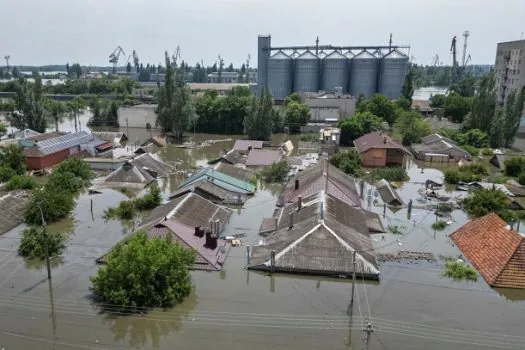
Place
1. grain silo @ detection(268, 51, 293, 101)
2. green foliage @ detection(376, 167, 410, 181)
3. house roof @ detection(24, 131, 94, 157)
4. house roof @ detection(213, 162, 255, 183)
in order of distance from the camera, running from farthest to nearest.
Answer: grain silo @ detection(268, 51, 293, 101) < house roof @ detection(24, 131, 94, 157) < green foliage @ detection(376, 167, 410, 181) < house roof @ detection(213, 162, 255, 183)

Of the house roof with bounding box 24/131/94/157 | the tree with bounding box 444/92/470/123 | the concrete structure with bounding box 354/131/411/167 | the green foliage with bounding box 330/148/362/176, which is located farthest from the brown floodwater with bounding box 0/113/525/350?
the tree with bounding box 444/92/470/123

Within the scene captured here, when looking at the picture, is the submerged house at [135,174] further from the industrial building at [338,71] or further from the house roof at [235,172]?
the industrial building at [338,71]

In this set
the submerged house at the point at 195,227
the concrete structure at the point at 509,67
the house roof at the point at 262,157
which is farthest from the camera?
the concrete structure at the point at 509,67

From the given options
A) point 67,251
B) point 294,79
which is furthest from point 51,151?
point 294,79

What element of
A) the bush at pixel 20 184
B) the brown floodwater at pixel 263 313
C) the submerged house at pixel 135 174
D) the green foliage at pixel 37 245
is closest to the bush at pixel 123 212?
the brown floodwater at pixel 263 313

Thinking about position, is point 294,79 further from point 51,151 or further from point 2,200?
point 2,200

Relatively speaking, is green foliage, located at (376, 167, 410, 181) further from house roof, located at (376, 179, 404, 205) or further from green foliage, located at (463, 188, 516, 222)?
green foliage, located at (463, 188, 516, 222)

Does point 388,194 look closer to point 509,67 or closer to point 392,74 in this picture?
point 509,67
